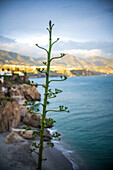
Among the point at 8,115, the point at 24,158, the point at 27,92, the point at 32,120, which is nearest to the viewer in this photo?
the point at 24,158

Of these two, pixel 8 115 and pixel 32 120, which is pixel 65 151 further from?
pixel 8 115

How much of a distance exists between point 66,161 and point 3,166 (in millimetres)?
6869

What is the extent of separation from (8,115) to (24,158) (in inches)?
→ 367

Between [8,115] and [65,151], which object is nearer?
[65,151]

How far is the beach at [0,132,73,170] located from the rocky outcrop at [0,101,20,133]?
143 inches

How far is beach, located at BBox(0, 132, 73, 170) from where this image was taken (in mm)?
13978

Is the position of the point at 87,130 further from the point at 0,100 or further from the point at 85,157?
the point at 0,100

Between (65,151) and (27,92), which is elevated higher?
(27,92)

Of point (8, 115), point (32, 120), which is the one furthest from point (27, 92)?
point (8, 115)

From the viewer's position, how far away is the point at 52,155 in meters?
17.5

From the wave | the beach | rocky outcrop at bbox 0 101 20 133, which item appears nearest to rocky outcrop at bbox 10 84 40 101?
rocky outcrop at bbox 0 101 20 133

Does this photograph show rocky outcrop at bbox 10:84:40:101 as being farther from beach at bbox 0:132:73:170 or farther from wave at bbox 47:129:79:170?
beach at bbox 0:132:73:170

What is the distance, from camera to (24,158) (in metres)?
15.5

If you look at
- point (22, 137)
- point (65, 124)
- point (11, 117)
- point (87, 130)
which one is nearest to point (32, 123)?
point (11, 117)
